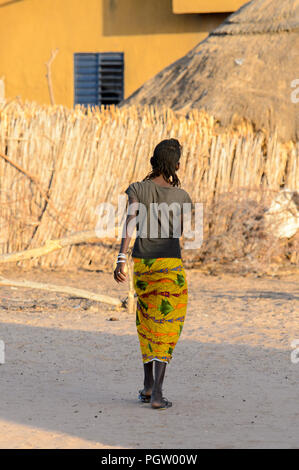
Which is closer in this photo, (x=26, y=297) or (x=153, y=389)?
(x=153, y=389)

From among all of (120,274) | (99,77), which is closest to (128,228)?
(120,274)

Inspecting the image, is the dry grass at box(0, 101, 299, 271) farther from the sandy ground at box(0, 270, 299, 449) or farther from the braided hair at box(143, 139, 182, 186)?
the braided hair at box(143, 139, 182, 186)

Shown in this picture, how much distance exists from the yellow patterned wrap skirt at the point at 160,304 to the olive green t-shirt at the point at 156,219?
0.19 ft

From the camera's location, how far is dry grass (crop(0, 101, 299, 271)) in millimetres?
9047

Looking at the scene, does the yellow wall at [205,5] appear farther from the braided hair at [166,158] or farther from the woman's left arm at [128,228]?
the woman's left arm at [128,228]

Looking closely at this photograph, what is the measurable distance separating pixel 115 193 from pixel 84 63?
5.70 m

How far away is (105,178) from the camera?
9.19m

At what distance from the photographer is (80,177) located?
360 inches

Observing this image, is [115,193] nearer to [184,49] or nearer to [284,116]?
[284,116]

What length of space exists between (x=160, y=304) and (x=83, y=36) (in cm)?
1065

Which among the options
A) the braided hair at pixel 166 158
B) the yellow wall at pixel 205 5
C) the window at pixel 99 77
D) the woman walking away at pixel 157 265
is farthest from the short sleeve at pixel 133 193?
the window at pixel 99 77

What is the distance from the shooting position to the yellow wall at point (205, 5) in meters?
13.1
